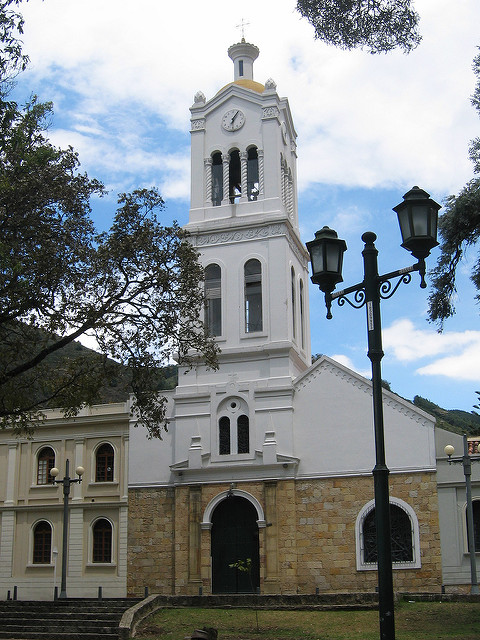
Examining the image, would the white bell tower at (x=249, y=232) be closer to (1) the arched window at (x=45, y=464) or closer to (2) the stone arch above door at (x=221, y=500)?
(2) the stone arch above door at (x=221, y=500)

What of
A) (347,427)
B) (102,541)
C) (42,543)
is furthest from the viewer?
(42,543)

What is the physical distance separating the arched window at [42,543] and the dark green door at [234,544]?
23.7 ft

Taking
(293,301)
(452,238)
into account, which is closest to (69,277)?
(452,238)

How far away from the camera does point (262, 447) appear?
2789cm

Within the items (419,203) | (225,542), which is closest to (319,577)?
(225,542)

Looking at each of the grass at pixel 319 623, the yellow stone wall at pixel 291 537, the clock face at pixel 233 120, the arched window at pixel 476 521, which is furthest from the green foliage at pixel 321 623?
the clock face at pixel 233 120

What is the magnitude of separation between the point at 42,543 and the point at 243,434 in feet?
30.1

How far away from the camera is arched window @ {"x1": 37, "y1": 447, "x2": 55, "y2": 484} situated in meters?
32.1

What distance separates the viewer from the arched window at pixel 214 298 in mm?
30281

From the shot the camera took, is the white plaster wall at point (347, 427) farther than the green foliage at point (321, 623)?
Yes

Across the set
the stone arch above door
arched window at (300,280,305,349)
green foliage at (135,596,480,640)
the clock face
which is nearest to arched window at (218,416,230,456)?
the stone arch above door

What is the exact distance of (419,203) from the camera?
9.47m

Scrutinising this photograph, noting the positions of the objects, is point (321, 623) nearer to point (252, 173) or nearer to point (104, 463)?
point (104, 463)

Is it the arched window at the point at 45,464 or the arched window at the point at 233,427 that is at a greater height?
the arched window at the point at 233,427
